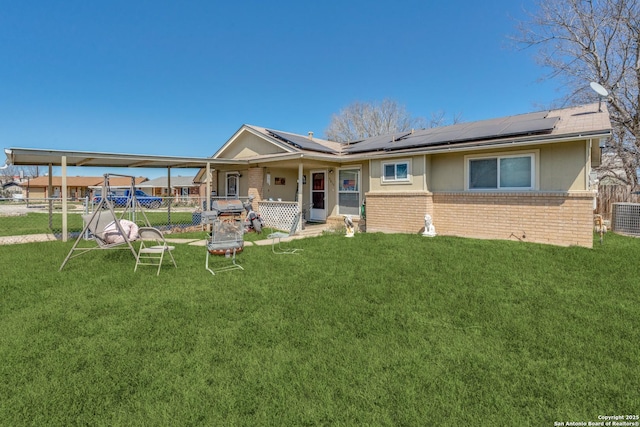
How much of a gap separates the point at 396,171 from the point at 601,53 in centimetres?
1613

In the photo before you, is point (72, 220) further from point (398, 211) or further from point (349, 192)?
point (398, 211)

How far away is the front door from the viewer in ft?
47.8

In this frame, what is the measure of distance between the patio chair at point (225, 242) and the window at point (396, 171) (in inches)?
257

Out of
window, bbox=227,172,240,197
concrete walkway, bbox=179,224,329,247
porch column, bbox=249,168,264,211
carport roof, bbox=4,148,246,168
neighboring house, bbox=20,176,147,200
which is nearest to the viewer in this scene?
carport roof, bbox=4,148,246,168

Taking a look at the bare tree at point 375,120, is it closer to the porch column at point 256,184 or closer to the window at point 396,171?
the porch column at point 256,184

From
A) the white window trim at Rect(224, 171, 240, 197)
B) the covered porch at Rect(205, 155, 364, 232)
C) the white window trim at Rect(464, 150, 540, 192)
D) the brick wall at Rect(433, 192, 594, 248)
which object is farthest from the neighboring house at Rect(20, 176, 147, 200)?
the white window trim at Rect(464, 150, 540, 192)

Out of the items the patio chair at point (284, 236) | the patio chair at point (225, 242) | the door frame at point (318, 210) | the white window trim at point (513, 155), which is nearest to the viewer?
the patio chair at point (225, 242)

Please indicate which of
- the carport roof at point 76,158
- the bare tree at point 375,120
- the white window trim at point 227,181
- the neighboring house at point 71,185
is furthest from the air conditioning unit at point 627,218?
the neighboring house at point 71,185

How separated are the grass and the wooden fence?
9.67m

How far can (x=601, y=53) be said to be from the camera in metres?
17.8

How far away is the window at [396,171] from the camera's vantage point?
1151 centimetres

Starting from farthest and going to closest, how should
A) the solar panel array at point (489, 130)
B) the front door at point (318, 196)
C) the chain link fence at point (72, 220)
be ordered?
the front door at point (318, 196), the chain link fence at point (72, 220), the solar panel array at point (489, 130)

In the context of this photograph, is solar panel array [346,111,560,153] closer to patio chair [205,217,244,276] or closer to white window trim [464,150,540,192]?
white window trim [464,150,540,192]

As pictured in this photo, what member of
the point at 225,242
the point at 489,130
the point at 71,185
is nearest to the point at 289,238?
the point at 225,242
